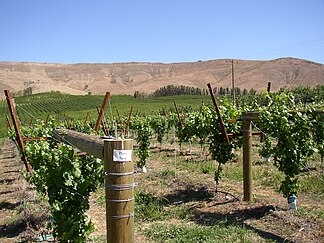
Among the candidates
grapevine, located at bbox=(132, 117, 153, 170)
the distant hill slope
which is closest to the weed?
grapevine, located at bbox=(132, 117, 153, 170)

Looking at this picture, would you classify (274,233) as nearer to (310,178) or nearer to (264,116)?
(264,116)

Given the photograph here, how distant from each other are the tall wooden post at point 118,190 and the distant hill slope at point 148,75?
296ft

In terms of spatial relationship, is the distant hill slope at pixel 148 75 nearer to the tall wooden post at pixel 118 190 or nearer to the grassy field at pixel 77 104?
the grassy field at pixel 77 104

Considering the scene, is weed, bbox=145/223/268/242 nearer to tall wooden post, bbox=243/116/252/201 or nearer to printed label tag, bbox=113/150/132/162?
tall wooden post, bbox=243/116/252/201

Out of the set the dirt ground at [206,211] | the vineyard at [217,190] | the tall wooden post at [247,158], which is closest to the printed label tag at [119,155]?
the vineyard at [217,190]

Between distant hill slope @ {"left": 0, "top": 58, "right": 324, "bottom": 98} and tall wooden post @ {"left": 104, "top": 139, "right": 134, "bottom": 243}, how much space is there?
90.3 meters

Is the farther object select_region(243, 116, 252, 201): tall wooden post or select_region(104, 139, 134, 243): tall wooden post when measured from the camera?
select_region(243, 116, 252, 201): tall wooden post

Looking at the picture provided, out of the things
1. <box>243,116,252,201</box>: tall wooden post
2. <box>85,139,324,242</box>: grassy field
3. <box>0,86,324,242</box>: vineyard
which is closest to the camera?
<box>0,86,324,242</box>: vineyard

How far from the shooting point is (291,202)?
629 cm

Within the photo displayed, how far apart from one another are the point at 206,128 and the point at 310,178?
128 inches

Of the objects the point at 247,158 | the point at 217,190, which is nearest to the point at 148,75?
the point at 217,190

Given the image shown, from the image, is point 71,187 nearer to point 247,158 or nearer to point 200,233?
point 200,233

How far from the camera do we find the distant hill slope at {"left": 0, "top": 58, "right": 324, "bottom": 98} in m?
99.3

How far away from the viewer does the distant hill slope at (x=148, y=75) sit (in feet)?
326
